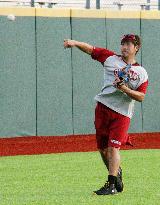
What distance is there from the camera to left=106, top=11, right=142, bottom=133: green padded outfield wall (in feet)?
71.7

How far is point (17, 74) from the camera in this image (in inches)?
797

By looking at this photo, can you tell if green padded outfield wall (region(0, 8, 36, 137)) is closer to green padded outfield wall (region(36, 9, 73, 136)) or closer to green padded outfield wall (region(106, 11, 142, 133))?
green padded outfield wall (region(36, 9, 73, 136))

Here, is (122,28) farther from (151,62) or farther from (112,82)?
(112,82)

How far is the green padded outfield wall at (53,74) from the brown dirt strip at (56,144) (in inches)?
15.8

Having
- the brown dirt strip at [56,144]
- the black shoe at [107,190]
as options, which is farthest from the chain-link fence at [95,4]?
the black shoe at [107,190]

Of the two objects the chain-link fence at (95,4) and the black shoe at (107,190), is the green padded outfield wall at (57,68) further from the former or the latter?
the black shoe at (107,190)

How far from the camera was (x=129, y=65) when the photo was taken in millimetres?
9398

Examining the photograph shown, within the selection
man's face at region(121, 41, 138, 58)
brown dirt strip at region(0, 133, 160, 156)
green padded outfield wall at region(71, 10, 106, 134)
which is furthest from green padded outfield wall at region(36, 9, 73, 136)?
man's face at region(121, 41, 138, 58)

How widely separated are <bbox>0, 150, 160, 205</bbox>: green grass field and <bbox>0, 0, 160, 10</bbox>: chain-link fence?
5.99 metres

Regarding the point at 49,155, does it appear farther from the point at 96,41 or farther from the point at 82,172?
the point at 96,41

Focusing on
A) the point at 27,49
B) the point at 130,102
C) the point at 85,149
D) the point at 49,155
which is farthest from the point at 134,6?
the point at 130,102

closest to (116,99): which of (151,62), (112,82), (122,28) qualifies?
(112,82)

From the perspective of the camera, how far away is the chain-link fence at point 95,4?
2120 centimetres

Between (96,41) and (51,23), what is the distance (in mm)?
Result: 1432
